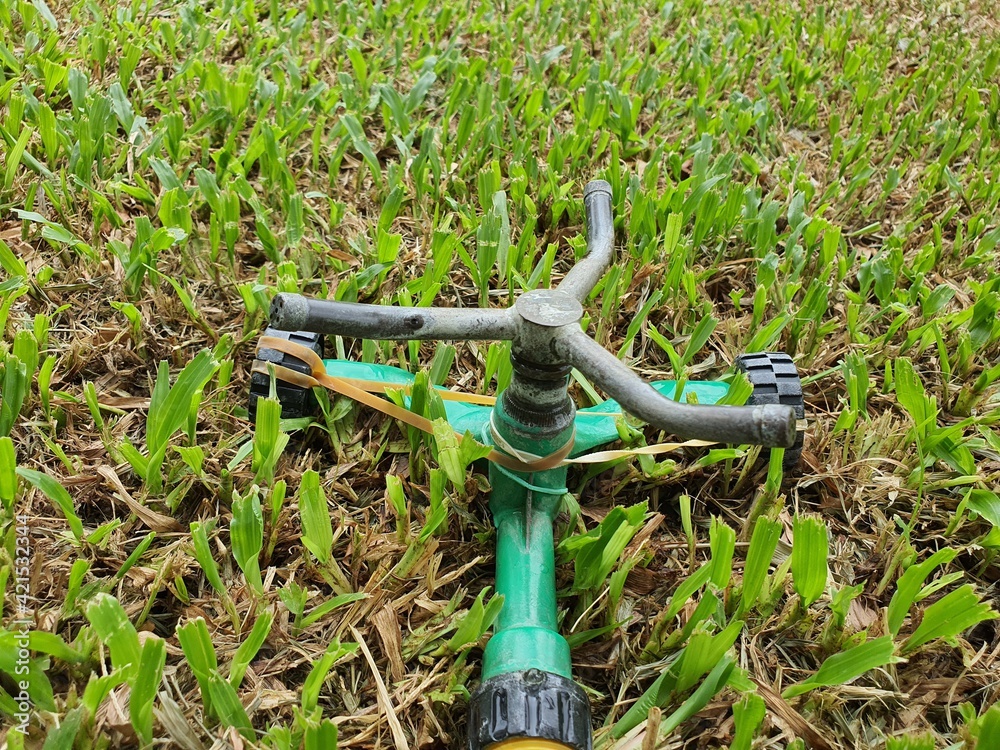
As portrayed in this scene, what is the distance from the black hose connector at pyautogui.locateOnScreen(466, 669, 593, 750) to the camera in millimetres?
834

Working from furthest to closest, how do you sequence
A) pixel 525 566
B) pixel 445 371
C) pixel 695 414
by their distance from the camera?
1. pixel 445 371
2. pixel 525 566
3. pixel 695 414

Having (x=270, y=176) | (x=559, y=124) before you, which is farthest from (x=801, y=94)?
(x=270, y=176)

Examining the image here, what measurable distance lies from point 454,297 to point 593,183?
392 millimetres

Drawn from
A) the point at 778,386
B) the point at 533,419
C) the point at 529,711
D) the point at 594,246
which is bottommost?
the point at 529,711

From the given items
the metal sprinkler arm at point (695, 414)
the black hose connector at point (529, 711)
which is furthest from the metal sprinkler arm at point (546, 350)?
the black hose connector at point (529, 711)

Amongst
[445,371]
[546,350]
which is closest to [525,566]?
[546,350]

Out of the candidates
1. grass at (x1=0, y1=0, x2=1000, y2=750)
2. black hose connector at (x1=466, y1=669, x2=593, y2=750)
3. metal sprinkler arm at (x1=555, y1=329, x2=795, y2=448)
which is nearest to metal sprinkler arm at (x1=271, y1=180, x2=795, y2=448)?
metal sprinkler arm at (x1=555, y1=329, x2=795, y2=448)

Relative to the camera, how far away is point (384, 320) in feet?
2.97

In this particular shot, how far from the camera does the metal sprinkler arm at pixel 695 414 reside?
0.76 m

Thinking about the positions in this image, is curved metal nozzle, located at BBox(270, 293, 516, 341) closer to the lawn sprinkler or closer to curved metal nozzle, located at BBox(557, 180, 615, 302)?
the lawn sprinkler

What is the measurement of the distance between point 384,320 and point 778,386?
0.69m

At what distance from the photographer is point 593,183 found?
140 cm

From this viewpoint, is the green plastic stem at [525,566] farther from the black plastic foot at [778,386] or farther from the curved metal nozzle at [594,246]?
the black plastic foot at [778,386]

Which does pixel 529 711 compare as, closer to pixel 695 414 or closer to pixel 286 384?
pixel 695 414
